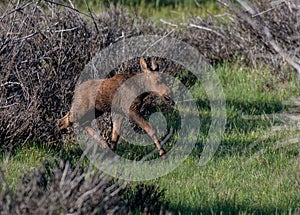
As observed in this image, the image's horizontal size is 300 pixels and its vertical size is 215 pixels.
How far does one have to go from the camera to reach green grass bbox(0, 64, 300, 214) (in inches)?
215

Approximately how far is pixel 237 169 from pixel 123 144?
117cm

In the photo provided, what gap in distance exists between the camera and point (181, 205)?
17.8ft

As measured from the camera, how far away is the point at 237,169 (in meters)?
6.38

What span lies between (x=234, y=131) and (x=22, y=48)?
212 centimetres

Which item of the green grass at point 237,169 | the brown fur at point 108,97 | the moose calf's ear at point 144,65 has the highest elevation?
the moose calf's ear at point 144,65

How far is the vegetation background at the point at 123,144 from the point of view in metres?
4.69

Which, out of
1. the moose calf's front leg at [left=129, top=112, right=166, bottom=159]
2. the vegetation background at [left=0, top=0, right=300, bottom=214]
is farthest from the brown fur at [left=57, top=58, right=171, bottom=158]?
the vegetation background at [left=0, top=0, right=300, bottom=214]

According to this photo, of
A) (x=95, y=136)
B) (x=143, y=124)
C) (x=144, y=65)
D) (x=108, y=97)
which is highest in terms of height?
(x=144, y=65)

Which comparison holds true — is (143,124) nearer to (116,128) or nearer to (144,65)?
(116,128)

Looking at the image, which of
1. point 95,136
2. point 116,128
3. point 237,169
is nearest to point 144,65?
point 116,128

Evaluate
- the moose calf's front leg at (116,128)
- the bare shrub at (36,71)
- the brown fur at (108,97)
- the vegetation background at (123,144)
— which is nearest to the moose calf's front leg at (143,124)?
the brown fur at (108,97)

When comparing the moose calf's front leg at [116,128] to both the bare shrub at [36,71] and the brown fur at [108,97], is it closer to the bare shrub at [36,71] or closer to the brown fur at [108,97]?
the brown fur at [108,97]

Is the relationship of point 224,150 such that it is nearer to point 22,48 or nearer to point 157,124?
point 157,124

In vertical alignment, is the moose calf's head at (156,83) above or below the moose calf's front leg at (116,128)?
above
